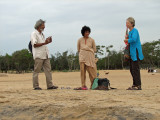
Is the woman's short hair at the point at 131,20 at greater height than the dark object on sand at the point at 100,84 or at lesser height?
greater

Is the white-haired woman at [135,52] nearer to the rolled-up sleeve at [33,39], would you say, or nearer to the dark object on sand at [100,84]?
the dark object on sand at [100,84]

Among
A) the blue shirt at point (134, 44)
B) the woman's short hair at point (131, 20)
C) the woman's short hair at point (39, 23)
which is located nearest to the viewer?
the blue shirt at point (134, 44)

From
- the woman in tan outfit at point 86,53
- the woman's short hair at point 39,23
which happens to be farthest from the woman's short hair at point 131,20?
the woman's short hair at point 39,23

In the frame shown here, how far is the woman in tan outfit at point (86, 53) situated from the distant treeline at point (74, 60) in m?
37.9

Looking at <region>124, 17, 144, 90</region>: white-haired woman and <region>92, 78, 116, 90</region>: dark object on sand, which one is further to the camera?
<region>92, 78, 116, 90</region>: dark object on sand

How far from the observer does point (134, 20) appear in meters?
5.90

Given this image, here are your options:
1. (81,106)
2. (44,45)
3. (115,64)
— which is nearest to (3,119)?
(81,106)

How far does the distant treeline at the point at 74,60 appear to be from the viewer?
1882 inches

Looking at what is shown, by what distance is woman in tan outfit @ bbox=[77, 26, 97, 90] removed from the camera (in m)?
6.24

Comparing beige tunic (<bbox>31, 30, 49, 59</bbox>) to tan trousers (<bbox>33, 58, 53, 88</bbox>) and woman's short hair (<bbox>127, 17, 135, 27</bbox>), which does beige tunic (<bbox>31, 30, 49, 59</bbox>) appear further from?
woman's short hair (<bbox>127, 17, 135, 27</bbox>)

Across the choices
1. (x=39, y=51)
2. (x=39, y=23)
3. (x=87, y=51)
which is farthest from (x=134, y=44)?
(x=39, y=23)

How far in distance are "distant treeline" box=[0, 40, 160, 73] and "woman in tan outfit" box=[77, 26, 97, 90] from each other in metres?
37.9

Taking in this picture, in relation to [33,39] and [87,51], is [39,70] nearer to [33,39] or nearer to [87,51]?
[33,39]

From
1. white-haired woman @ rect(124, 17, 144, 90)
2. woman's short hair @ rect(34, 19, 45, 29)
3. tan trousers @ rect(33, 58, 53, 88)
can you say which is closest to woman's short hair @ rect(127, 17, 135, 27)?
white-haired woman @ rect(124, 17, 144, 90)
